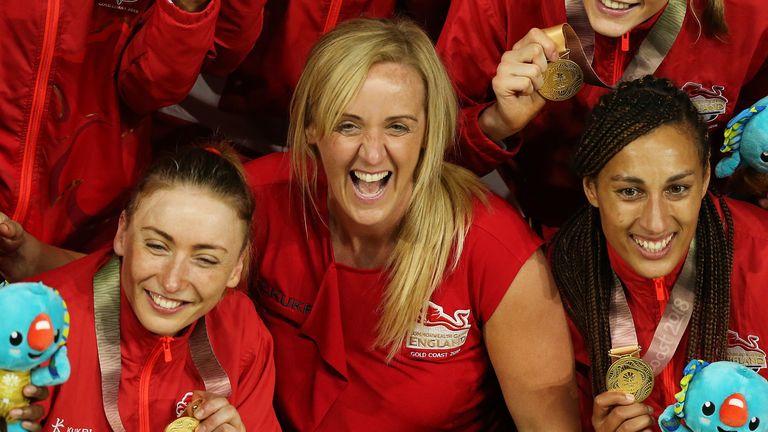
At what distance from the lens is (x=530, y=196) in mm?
3439

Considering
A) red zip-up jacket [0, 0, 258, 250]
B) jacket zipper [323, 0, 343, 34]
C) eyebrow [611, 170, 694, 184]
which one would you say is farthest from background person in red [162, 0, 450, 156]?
eyebrow [611, 170, 694, 184]

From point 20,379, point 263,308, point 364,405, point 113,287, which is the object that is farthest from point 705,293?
point 20,379

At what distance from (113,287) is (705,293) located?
1327 mm

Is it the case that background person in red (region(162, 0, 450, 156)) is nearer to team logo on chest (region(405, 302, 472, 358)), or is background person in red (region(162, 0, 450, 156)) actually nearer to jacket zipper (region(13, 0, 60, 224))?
jacket zipper (region(13, 0, 60, 224))

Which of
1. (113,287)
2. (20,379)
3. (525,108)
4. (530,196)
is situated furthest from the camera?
(530,196)

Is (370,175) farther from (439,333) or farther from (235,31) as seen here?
(235,31)

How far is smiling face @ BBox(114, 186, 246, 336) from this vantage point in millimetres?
2633

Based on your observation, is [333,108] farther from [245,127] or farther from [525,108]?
[245,127]

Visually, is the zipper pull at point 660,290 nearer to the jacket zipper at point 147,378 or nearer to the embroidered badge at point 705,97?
the embroidered badge at point 705,97

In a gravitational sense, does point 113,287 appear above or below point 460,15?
below

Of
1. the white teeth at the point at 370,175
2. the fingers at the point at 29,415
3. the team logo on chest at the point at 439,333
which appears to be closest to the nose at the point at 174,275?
the fingers at the point at 29,415

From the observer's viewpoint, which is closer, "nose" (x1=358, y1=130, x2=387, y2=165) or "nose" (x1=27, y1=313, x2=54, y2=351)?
"nose" (x1=27, y1=313, x2=54, y2=351)

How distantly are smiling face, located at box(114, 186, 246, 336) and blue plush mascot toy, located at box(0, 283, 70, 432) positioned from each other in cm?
24

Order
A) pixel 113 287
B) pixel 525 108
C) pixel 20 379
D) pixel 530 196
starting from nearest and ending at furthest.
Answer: pixel 20 379, pixel 113 287, pixel 525 108, pixel 530 196
